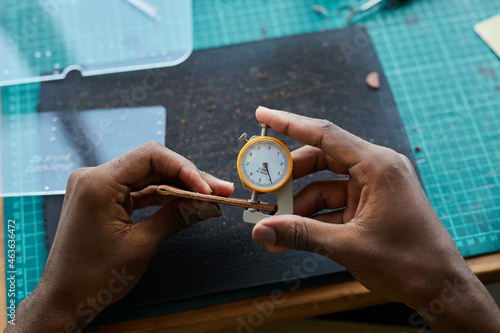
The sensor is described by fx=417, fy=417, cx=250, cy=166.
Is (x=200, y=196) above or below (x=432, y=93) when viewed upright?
below

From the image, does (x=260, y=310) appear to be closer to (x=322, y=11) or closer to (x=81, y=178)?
(x=81, y=178)

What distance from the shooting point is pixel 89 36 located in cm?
242

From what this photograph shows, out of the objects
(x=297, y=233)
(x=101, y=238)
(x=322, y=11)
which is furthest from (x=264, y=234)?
(x=322, y=11)

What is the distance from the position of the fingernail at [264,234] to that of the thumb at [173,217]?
27 cm

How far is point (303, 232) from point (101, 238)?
74 cm

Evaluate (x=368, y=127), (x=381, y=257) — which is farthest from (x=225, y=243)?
(x=368, y=127)

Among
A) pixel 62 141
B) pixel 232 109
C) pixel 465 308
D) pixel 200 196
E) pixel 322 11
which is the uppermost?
pixel 322 11

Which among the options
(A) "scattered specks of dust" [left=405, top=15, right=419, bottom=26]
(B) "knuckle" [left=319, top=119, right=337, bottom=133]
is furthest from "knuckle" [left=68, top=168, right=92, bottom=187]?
(A) "scattered specks of dust" [left=405, top=15, right=419, bottom=26]

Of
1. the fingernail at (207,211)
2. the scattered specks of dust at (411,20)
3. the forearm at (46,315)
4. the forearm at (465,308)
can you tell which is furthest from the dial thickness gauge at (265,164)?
the scattered specks of dust at (411,20)

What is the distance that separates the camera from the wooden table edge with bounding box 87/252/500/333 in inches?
70.2

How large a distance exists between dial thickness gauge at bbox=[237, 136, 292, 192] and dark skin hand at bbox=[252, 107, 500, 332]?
10 cm

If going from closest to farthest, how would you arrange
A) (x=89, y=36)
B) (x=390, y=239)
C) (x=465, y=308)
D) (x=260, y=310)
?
1. (x=390, y=239)
2. (x=465, y=308)
3. (x=260, y=310)
4. (x=89, y=36)

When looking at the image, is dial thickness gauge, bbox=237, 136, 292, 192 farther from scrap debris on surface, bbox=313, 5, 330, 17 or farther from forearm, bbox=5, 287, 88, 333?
scrap debris on surface, bbox=313, 5, 330, 17

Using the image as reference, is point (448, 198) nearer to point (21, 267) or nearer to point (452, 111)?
point (452, 111)
